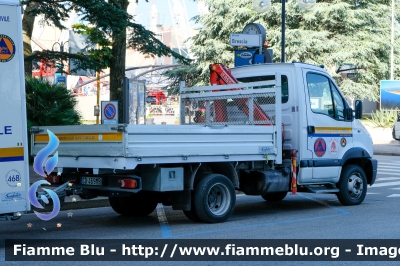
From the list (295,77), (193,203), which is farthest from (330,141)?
(193,203)

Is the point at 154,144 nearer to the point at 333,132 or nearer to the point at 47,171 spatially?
the point at 47,171

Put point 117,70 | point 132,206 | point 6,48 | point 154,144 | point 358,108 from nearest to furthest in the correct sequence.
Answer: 1. point 6,48
2. point 154,144
3. point 132,206
4. point 358,108
5. point 117,70

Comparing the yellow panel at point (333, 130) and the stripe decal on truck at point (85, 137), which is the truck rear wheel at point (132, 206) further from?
the yellow panel at point (333, 130)

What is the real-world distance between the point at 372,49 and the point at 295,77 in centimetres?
4238

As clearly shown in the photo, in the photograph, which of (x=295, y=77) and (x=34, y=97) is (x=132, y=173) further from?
(x=34, y=97)

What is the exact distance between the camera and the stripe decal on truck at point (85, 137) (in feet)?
31.0

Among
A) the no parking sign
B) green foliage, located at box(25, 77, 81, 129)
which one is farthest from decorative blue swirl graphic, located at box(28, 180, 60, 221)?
the no parking sign

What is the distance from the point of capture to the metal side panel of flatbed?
9.41 m

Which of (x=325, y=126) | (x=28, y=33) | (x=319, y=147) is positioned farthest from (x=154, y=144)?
(x=28, y=33)

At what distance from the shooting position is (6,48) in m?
8.63

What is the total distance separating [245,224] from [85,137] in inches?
112

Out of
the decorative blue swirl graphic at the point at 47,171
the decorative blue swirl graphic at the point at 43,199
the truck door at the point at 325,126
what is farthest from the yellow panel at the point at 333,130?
the decorative blue swirl graphic at the point at 43,199

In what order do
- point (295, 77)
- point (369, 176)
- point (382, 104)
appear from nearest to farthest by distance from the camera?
1. point (295, 77)
2. point (369, 176)
3. point (382, 104)

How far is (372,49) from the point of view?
52719 millimetres
